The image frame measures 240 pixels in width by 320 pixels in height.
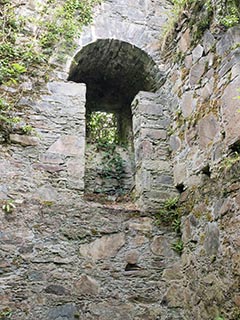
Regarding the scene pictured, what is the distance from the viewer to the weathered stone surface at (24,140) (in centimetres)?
356

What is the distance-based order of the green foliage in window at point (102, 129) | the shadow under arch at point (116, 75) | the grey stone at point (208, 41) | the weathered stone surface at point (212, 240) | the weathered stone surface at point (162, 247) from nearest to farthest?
the weathered stone surface at point (212, 240)
the grey stone at point (208, 41)
the weathered stone surface at point (162, 247)
the shadow under arch at point (116, 75)
the green foliage in window at point (102, 129)

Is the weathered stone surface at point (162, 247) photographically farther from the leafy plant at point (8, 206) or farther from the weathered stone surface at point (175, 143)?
the leafy plant at point (8, 206)

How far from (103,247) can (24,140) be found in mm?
1281

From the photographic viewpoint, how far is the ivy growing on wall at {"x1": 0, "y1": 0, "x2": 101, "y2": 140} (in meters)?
3.74

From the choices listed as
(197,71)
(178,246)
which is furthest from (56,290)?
(197,71)

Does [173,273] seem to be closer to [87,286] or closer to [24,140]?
[87,286]

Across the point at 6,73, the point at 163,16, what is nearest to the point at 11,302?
the point at 6,73

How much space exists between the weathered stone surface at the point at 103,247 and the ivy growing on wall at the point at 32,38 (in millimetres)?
1396

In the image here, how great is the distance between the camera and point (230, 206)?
271 cm

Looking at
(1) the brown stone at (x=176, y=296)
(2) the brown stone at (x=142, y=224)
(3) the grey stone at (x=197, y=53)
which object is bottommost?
(1) the brown stone at (x=176, y=296)

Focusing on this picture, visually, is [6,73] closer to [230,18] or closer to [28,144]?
[28,144]

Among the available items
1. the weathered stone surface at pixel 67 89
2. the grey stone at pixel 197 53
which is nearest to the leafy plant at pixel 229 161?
the grey stone at pixel 197 53

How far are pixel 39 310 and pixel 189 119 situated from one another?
7.11 ft

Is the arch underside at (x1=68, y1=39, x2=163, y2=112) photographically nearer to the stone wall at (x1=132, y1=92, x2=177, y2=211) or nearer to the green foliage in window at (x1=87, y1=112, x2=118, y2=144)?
the green foliage in window at (x1=87, y1=112, x2=118, y2=144)
